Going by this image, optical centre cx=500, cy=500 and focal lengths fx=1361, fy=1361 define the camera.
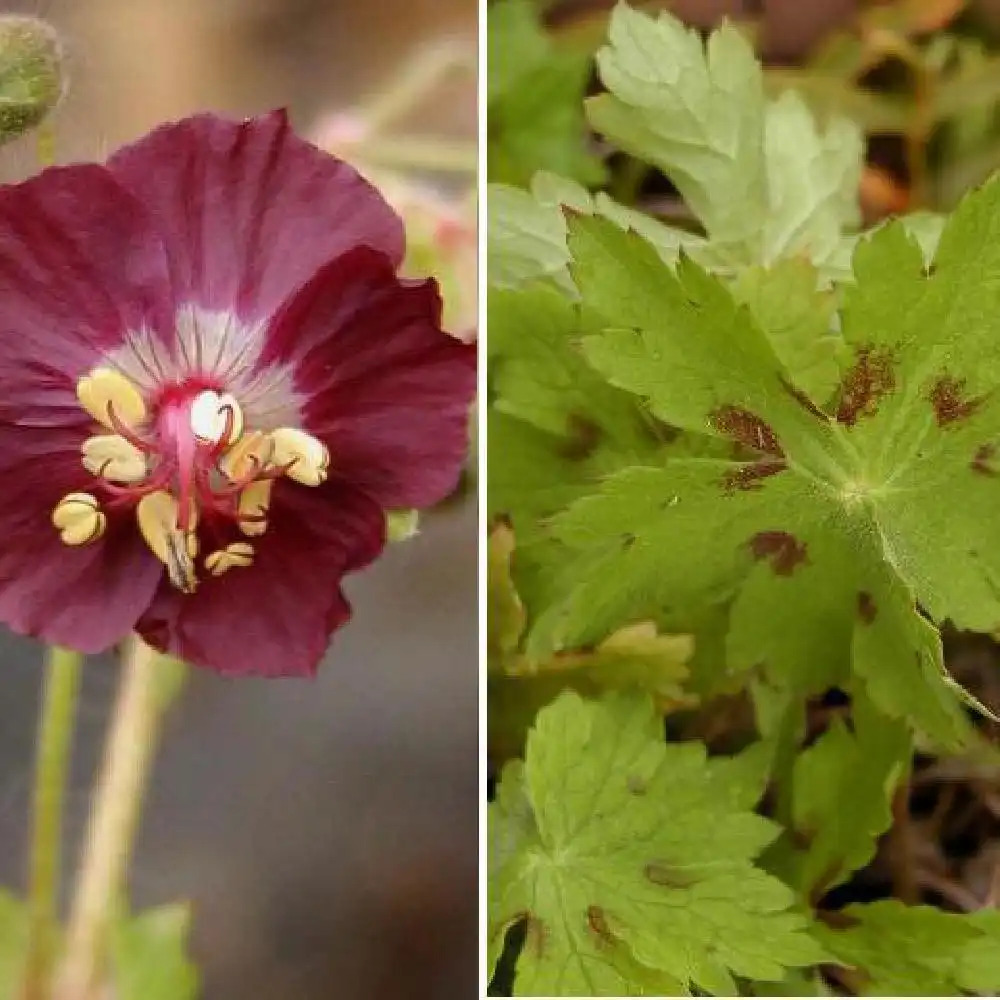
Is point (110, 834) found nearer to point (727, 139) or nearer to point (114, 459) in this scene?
point (114, 459)

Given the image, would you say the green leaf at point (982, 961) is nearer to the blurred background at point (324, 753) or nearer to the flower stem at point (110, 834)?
the blurred background at point (324, 753)

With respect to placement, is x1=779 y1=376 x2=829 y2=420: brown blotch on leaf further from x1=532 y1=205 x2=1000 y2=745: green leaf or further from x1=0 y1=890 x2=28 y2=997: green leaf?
x1=0 y1=890 x2=28 y2=997: green leaf

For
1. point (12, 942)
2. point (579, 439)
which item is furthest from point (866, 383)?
point (12, 942)

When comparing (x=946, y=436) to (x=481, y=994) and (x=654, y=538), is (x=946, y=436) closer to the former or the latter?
(x=654, y=538)

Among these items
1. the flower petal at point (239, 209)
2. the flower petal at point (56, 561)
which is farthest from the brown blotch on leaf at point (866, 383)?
the flower petal at point (56, 561)

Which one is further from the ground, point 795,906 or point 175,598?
point 175,598

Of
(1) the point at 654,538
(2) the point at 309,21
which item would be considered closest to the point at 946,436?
(1) the point at 654,538
